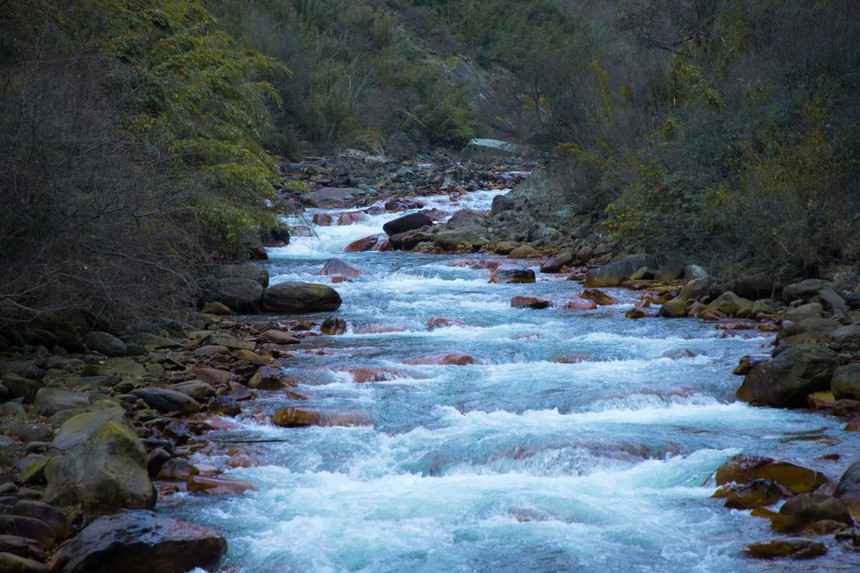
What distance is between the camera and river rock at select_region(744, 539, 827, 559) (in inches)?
218

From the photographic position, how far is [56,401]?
321 inches

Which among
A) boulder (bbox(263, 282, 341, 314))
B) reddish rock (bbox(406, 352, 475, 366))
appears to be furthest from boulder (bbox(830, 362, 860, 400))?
boulder (bbox(263, 282, 341, 314))

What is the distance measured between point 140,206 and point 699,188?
36.7 ft

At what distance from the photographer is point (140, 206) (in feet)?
31.7

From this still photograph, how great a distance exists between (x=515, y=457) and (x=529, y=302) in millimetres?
7469

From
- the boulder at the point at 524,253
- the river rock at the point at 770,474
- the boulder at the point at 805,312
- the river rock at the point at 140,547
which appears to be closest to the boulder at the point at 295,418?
the river rock at the point at 140,547

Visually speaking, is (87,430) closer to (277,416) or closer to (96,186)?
(277,416)

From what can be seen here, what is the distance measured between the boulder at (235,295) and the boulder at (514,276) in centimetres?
484

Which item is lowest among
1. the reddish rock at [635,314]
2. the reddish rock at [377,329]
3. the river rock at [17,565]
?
the reddish rock at [377,329]

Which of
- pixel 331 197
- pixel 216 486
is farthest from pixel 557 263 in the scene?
pixel 216 486

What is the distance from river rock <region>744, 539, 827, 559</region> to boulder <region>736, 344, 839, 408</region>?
11.1 feet

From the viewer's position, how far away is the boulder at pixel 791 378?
8836 mm

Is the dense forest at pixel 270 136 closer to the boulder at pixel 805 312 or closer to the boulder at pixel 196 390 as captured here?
the boulder at pixel 196 390

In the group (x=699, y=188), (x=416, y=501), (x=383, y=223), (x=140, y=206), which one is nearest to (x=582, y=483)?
(x=416, y=501)
